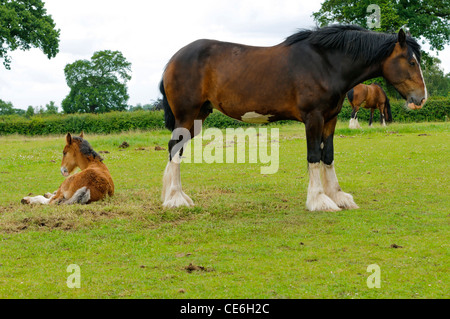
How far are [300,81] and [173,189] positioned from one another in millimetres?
2904

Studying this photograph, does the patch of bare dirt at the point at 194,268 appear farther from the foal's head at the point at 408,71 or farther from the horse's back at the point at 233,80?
the foal's head at the point at 408,71

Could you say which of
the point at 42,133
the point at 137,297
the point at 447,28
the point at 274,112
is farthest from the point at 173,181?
the point at 447,28

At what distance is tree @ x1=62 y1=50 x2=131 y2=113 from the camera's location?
66.8 meters

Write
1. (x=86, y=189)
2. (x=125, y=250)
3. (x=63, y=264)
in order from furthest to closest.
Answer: (x=86, y=189) → (x=125, y=250) → (x=63, y=264)

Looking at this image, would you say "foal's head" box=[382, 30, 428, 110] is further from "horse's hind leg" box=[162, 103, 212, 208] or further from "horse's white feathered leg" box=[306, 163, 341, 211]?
"horse's hind leg" box=[162, 103, 212, 208]

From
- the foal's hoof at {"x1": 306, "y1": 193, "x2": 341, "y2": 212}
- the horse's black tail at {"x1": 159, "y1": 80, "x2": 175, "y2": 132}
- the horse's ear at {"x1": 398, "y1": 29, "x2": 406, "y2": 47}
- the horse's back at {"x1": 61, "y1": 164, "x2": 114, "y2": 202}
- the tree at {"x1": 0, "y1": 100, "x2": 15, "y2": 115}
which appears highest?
the tree at {"x1": 0, "y1": 100, "x2": 15, "y2": 115}

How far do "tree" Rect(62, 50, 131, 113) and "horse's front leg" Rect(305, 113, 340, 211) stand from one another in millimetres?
61033

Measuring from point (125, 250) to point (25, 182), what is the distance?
747 cm

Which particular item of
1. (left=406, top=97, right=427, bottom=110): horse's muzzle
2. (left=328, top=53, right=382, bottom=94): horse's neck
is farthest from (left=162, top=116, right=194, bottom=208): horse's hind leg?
(left=406, top=97, right=427, bottom=110): horse's muzzle

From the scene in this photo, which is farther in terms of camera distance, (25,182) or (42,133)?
(42,133)

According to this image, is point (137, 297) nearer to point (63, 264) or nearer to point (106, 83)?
point (63, 264)

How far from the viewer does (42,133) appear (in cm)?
3778

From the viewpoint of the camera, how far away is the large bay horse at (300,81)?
789 cm

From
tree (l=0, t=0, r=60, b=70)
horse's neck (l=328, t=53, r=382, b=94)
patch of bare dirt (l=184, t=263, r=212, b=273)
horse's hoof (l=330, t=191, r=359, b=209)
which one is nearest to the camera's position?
patch of bare dirt (l=184, t=263, r=212, b=273)
